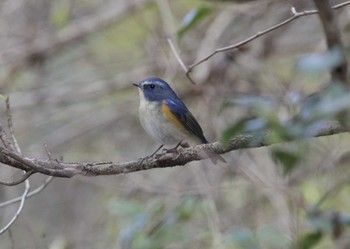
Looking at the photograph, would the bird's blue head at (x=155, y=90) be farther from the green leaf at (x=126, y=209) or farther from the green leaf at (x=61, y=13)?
the green leaf at (x=61, y=13)

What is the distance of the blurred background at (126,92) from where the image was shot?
532cm

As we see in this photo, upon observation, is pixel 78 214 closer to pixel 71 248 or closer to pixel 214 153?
pixel 71 248

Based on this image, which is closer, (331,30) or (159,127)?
(331,30)

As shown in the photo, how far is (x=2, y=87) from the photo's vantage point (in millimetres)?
5969

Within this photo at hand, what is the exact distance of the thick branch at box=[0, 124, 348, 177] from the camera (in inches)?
99.0

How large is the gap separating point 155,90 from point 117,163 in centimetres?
165

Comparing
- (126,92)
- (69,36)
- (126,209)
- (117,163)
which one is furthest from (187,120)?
(69,36)

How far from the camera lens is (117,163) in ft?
9.11

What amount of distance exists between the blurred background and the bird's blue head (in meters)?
0.73

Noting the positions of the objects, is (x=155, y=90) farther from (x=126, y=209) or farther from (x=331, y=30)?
(x=331, y=30)

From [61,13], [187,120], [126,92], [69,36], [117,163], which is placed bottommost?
[126,92]

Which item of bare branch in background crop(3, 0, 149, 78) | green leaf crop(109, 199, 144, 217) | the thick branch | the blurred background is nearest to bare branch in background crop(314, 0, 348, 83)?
the thick branch

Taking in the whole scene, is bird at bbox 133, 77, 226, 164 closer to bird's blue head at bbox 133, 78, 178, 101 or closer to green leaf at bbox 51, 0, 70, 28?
bird's blue head at bbox 133, 78, 178, 101

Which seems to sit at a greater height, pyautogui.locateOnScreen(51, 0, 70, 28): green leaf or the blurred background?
pyautogui.locateOnScreen(51, 0, 70, 28): green leaf
